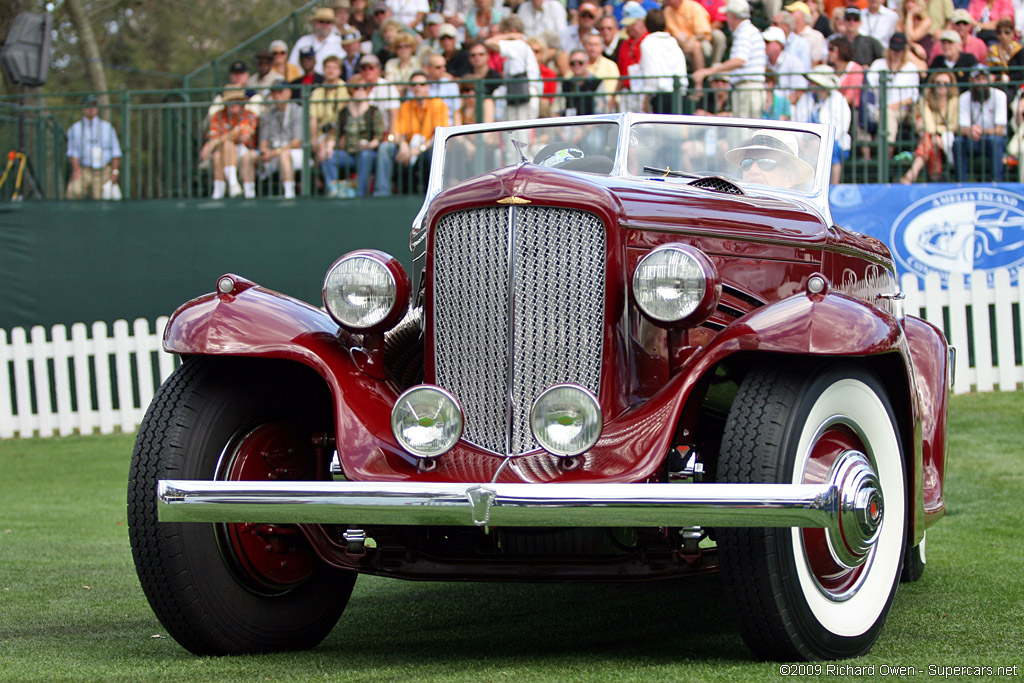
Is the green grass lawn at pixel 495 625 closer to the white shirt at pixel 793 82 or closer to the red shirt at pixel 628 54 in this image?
the white shirt at pixel 793 82

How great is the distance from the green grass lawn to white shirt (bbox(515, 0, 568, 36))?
8.00 meters

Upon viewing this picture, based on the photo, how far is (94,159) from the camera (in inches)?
537

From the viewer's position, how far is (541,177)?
373 centimetres

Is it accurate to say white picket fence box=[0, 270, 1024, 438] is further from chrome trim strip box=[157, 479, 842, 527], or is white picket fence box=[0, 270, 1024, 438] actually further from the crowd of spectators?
chrome trim strip box=[157, 479, 842, 527]

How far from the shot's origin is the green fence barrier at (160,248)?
1255 centimetres

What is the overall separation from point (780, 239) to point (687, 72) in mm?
8571

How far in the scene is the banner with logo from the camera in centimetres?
1081

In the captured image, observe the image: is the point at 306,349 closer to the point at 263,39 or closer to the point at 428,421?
the point at 428,421

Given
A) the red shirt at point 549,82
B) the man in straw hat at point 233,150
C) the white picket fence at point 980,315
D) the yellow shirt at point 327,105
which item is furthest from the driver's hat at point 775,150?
the man in straw hat at point 233,150

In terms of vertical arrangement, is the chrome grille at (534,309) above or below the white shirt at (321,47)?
below

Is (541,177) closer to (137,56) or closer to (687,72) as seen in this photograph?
(687,72)

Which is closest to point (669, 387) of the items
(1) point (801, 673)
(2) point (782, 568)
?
(2) point (782, 568)

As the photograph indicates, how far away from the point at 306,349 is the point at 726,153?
2.13 metres

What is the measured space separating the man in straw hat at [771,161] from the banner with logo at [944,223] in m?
5.96
